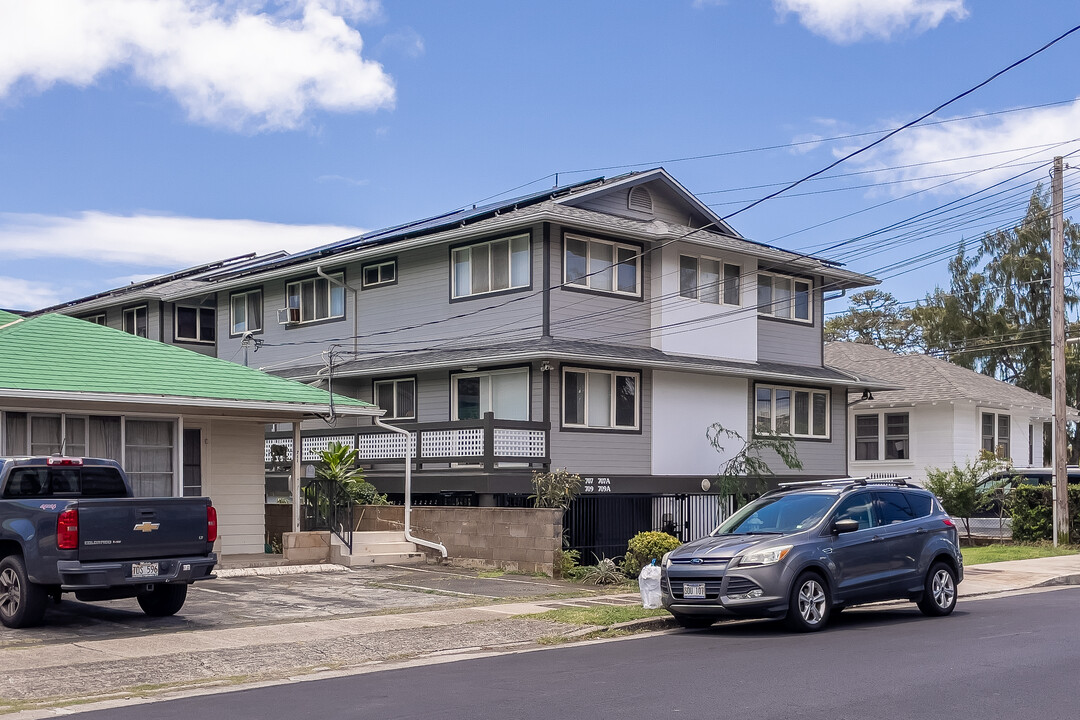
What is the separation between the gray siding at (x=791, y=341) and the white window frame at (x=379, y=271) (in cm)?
949

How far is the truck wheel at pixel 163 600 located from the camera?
15.0 m

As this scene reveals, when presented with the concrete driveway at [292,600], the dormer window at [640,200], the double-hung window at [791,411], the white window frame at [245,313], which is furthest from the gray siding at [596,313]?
the white window frame at [245,313]

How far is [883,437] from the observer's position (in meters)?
39.3

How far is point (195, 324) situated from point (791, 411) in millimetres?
18622

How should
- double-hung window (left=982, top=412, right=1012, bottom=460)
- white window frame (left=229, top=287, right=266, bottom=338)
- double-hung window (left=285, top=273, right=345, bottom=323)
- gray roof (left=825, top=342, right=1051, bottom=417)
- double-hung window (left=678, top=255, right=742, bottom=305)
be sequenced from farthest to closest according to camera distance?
double-hung window (left=982, top=412, right=1012, bottom=460) < gray roof (left=825, top=342, right=1051, bottom=417) < white window frame (left=229, top=287, right=266, bottom=338) < double-hung window (left=285, top=273, right=345, bottom=323) < double-hung window (left=678, top=255, right=742, bottom=305)

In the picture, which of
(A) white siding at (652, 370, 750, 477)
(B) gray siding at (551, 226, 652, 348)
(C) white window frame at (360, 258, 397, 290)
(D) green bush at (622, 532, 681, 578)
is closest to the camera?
(D) green bush at (622, 532, 681, 578)

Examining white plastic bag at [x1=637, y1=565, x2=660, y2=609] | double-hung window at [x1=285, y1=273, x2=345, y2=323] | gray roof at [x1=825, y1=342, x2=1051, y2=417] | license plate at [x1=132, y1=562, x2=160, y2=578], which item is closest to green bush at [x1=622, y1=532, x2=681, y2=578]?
white plastic bag at [x1=637, y1=565, x2=660, y2=609]

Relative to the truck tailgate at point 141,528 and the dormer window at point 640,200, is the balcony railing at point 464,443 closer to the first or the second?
the dormer window at point 640,200

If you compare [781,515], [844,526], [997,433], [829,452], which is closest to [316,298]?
[829,452]

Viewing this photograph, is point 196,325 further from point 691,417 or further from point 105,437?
point 105,437

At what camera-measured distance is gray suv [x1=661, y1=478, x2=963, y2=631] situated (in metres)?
13.5

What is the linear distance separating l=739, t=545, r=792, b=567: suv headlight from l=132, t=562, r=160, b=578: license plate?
6.91 m

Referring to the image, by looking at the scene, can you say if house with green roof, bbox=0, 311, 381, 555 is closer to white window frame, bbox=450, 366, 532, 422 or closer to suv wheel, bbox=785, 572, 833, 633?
white window frame, bbox=450, 366, 532, 422

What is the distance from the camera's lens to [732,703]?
29.9ft
